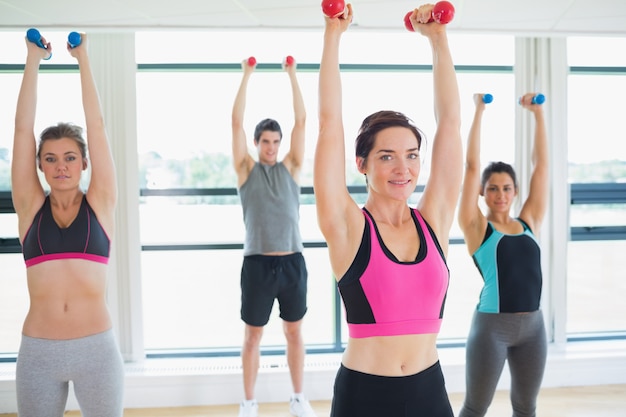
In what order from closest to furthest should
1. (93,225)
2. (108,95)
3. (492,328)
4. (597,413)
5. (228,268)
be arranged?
(93,225) → (492,328) → (597,413) → (108,95) → (228,268)

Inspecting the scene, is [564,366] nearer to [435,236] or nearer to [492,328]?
[492,328]

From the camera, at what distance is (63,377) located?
1.86 metres

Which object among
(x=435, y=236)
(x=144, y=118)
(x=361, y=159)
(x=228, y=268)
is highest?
(x=144, y=118)

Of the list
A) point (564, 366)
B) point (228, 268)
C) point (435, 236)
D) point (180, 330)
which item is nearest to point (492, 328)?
point (435, 236)

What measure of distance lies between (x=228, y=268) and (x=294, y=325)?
356 cm

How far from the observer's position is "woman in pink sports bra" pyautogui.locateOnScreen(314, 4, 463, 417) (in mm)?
1333

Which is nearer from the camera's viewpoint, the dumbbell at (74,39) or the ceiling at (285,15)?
the dumbbell at (74,39)

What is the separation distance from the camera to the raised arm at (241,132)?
3227 millimetres

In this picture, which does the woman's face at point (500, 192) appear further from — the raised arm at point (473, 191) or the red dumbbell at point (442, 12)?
the red dumbbell at point (442, 12)

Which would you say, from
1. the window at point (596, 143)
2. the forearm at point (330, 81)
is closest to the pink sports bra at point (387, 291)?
the forearm at point (330, 81)

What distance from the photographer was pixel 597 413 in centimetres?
323

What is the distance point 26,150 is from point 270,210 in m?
1.52

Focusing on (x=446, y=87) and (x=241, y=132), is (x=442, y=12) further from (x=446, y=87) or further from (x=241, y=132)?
(x=241, y=132)

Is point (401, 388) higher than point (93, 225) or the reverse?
the reverse
